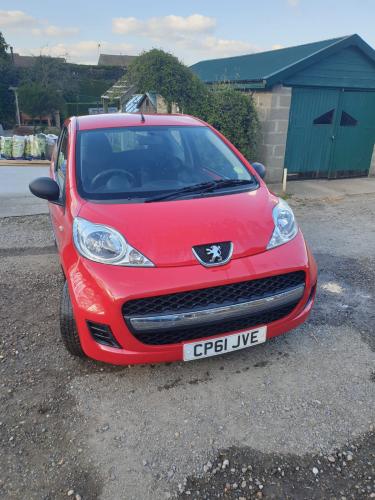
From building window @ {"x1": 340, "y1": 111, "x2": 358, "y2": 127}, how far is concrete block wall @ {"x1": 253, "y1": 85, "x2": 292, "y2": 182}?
1.51 metres

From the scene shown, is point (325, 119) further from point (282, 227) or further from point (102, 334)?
point (102, 334)

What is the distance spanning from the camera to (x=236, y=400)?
245 cm

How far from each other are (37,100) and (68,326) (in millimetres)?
21392

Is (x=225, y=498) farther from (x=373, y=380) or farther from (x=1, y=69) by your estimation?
(x=1, y=69)

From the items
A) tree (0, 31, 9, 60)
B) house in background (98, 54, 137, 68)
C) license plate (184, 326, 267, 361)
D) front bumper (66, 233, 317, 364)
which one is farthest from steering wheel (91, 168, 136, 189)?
house in background (98, 54, 137, 68)

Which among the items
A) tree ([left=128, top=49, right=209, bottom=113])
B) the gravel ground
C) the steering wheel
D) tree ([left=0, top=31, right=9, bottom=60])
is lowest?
the gravel ground

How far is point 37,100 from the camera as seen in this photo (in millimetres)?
20703

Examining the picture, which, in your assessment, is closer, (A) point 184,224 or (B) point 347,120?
(A) point 184,224

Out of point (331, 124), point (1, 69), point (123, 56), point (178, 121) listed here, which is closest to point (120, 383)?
point (178, 121)

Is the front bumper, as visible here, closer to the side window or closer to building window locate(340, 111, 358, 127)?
the side window

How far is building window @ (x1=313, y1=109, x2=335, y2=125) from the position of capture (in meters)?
8.79

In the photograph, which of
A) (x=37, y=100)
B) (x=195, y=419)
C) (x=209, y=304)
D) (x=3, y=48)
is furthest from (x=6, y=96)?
(x=195, y=419)

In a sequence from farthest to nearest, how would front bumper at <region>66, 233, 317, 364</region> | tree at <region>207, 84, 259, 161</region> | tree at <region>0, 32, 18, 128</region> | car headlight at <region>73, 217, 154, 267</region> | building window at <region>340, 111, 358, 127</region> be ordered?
1. tree at <region>0, 32, 18, 128</region>
2. building window at <region>340, 111, 358, 127</region>
3. tree at <region>207, 84, 259, 161</region>
4. car headlight at <region>73, 217, 154, 267</region>
5. front bumper at <region>66, 233, 317, 364</region>

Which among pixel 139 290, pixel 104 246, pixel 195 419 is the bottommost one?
pixel 195 419
